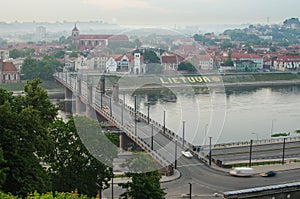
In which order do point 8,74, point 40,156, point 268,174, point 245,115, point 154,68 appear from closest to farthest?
point 154,68, point 40,156, point 268,174, point 245,115, point 8,74

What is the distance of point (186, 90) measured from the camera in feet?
13.1

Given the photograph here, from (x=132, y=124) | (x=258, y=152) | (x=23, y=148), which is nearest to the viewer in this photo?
(x=23, y=148)

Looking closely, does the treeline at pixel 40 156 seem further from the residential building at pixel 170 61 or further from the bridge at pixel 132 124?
the residential building at pixel 170 61

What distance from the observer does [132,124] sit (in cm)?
768

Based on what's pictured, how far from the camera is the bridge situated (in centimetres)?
452

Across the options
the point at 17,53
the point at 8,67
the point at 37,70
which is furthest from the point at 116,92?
the point at 17,53

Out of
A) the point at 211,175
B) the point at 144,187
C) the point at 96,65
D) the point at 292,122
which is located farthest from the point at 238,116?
the point at 96,65

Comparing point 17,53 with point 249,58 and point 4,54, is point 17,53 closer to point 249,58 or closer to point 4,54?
point 4,54

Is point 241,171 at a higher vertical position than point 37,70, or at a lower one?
lower

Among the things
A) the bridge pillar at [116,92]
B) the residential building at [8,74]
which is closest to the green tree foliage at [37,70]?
the residential building at [8,74]

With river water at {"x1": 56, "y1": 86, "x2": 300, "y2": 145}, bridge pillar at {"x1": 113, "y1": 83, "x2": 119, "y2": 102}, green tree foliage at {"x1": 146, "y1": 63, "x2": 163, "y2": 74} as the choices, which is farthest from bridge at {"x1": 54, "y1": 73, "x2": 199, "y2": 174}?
green tree foliage at {"x1": 146, "y1": 63, "x2": 163, "y2": 74}

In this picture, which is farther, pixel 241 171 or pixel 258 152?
pixel 258 152

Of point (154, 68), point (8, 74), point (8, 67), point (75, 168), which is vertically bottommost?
point (75, 168)

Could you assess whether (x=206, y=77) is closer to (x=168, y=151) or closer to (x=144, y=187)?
(x=168, y=151)
